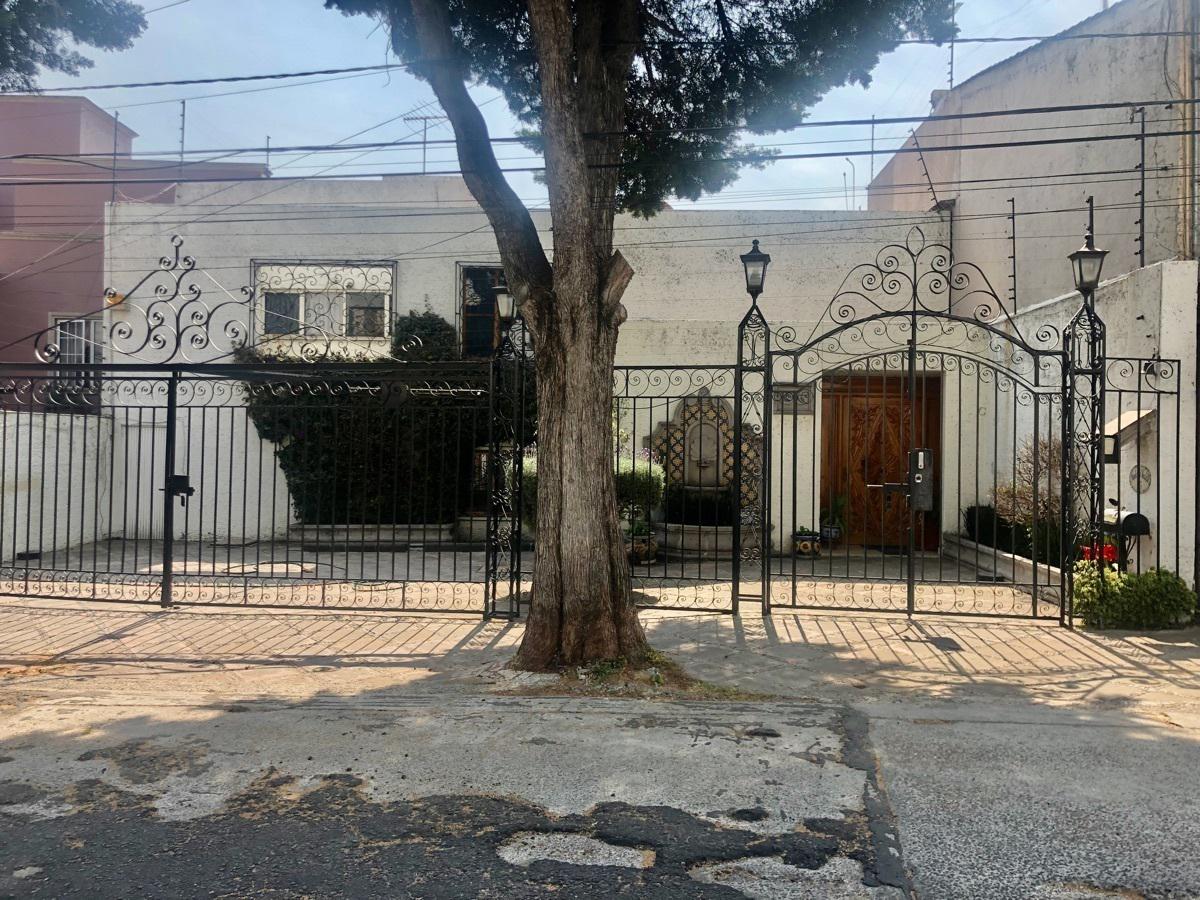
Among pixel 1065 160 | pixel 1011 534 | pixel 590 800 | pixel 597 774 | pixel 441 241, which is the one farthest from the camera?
pixel 441 241

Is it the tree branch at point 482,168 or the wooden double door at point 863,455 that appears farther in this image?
the wooden double door at point 863,455

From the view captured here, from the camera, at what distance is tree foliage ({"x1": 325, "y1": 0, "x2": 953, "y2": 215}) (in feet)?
28.3

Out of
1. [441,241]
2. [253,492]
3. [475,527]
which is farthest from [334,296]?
[475,527]

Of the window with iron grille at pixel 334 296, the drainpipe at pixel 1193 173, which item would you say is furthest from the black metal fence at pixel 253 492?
the drainpipe at pixel 1193 173

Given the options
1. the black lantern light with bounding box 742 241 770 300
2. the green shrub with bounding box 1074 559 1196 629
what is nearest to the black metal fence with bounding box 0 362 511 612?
the black lantern light with bounding box 742 241 770 300

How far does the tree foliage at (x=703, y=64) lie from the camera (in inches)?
340

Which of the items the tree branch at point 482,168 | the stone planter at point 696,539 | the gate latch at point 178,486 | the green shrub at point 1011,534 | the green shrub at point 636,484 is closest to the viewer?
the tree branch at point 482,168

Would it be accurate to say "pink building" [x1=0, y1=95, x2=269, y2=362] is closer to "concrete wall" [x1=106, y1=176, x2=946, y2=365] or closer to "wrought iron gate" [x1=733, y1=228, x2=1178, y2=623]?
"concrete wall" [x1=106, y1=176, x2=946, y2=365]

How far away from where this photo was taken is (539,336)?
21.7 feet

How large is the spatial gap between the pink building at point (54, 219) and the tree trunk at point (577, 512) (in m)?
14.3

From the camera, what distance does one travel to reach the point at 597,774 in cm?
455

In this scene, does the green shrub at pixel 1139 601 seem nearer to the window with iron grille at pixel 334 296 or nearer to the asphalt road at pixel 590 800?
the asphalt road at pixel 590 800

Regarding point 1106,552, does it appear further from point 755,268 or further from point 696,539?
point 696,539

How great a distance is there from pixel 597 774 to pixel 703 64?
8009mm
